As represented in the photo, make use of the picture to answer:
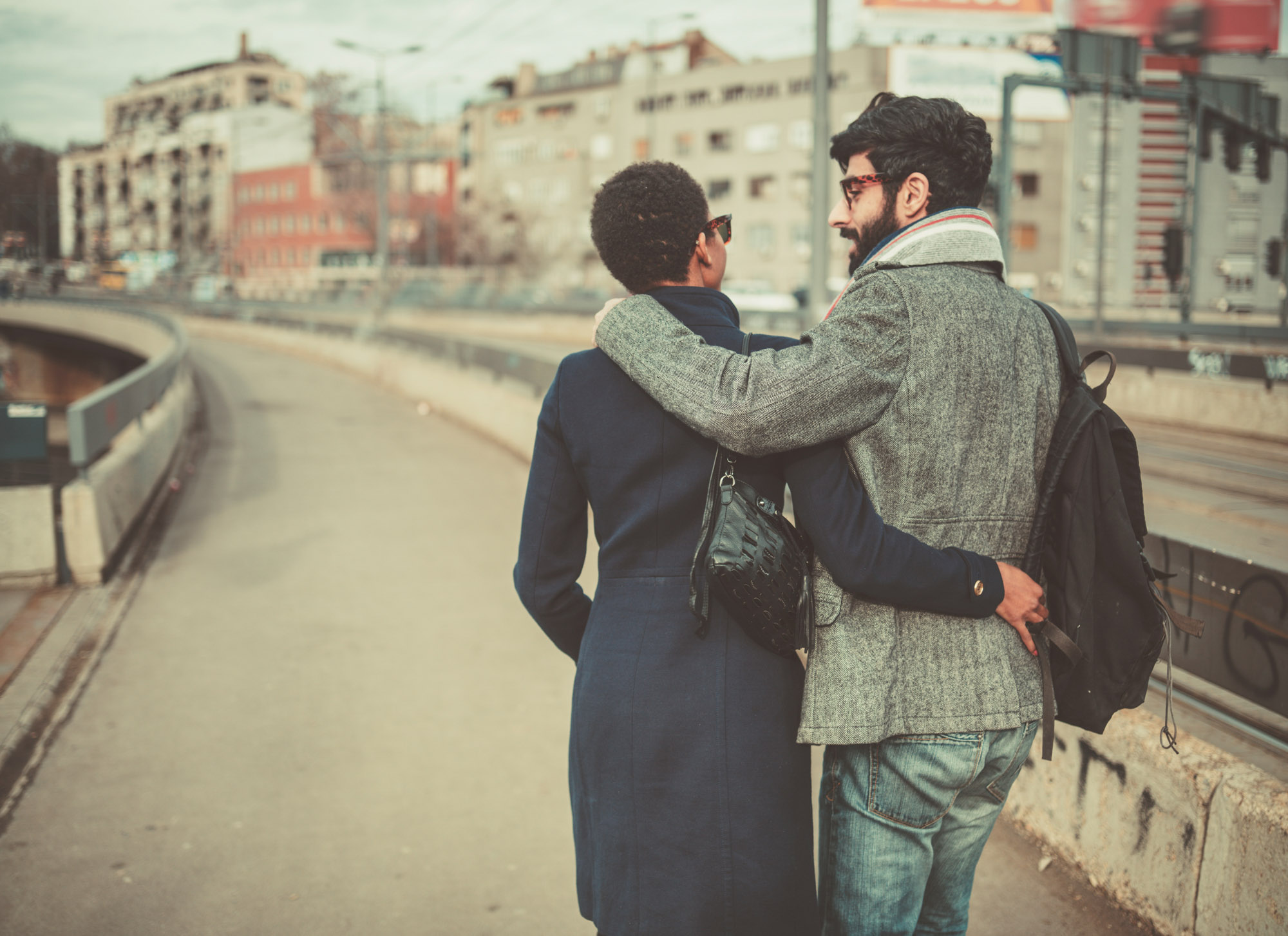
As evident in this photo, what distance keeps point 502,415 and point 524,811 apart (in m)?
9.89

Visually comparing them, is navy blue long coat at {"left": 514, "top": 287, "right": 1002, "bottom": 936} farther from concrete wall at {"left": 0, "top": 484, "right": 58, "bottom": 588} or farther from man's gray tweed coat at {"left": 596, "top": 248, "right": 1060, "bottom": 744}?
concrete wall at {"left": 0, "top": 484, "right": 58, "bottom": 588}

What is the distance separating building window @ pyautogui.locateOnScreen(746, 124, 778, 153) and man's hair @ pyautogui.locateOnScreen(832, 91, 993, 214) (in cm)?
7491

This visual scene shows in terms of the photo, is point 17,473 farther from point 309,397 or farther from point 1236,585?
point 309,397

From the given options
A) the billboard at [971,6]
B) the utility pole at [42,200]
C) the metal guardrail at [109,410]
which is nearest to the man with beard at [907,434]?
the metal guardrail at [109,410]

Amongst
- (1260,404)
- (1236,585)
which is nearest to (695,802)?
(1236,585)

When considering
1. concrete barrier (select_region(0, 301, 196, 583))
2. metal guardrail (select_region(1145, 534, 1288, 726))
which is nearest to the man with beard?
metal guardrail (select_region(1145, 534, 1288, 726))

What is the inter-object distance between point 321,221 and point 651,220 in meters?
105

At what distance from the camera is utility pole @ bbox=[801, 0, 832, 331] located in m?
12.1

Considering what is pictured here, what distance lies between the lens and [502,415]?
1380 cm

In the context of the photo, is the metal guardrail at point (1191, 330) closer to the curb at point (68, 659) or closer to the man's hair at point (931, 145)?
the curb at point (68, 659)

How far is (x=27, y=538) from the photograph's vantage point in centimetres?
709

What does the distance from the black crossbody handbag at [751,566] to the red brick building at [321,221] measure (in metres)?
85.0

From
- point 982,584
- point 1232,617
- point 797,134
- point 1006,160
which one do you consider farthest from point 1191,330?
point 797,134

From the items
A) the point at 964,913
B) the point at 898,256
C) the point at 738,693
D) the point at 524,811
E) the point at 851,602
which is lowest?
the point at 524,811
